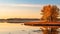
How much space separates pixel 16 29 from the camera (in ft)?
6.31

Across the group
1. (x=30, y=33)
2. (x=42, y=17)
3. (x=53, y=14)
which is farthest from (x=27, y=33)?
(x=53, y=14)

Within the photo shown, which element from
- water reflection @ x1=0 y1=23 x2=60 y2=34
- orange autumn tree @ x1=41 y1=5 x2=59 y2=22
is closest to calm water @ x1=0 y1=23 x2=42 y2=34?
water reflection @ x1=0 y1=23 x2=60 y2=34

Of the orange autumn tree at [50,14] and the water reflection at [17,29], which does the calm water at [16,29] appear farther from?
the orange autumn tree at [50,14]

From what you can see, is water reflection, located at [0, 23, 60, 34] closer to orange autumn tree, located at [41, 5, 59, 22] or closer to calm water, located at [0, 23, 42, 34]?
calm water, located at [0, 23, 42, 34]

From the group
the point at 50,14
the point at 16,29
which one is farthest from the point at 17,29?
the point at 50,14

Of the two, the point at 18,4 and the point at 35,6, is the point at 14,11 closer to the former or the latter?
the point at 18,4

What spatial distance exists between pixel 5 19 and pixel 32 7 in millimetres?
285

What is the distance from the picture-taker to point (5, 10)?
196 cm

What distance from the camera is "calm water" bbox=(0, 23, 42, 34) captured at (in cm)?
191

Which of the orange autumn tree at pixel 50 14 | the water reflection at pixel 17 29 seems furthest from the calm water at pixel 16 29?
the orange autumn tree at pixel 50 14

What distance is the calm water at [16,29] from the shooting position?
1.91 meters

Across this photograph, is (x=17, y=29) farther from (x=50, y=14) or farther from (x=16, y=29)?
(x=50, y=14)

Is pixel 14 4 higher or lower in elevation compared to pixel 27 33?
higher

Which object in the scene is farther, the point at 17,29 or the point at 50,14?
the point at 17,29
